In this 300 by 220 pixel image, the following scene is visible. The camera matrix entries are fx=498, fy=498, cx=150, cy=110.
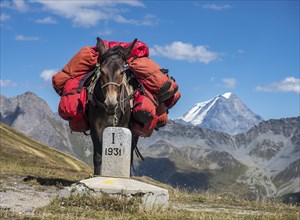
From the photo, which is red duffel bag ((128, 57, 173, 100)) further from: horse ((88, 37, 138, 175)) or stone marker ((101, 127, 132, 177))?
stone marker ((101, 127, 132, 177))

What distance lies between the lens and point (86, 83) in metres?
17.3

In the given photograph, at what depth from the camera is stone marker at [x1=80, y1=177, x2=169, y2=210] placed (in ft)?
43.2

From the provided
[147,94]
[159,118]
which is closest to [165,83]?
[147,94]

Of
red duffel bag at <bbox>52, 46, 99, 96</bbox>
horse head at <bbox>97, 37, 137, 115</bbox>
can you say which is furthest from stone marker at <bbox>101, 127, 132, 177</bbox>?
red duffel bag at <bbox>52, 46, 99, 96</bbox>

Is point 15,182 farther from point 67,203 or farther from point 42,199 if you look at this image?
point 67,203

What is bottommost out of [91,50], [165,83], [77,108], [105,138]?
[105,138]

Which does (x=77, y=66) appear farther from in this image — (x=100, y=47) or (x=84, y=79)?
(x=100, y=47)

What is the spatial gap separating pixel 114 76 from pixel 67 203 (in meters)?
3.85

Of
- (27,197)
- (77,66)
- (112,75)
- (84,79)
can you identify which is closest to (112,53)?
(112,75)

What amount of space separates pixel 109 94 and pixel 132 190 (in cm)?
274

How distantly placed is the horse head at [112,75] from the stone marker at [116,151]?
28.4 inches

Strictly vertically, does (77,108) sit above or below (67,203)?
above

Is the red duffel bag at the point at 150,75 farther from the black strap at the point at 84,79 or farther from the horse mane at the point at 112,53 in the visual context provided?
the horse mane at the point at 112,53

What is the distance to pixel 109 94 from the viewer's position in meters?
13.9
